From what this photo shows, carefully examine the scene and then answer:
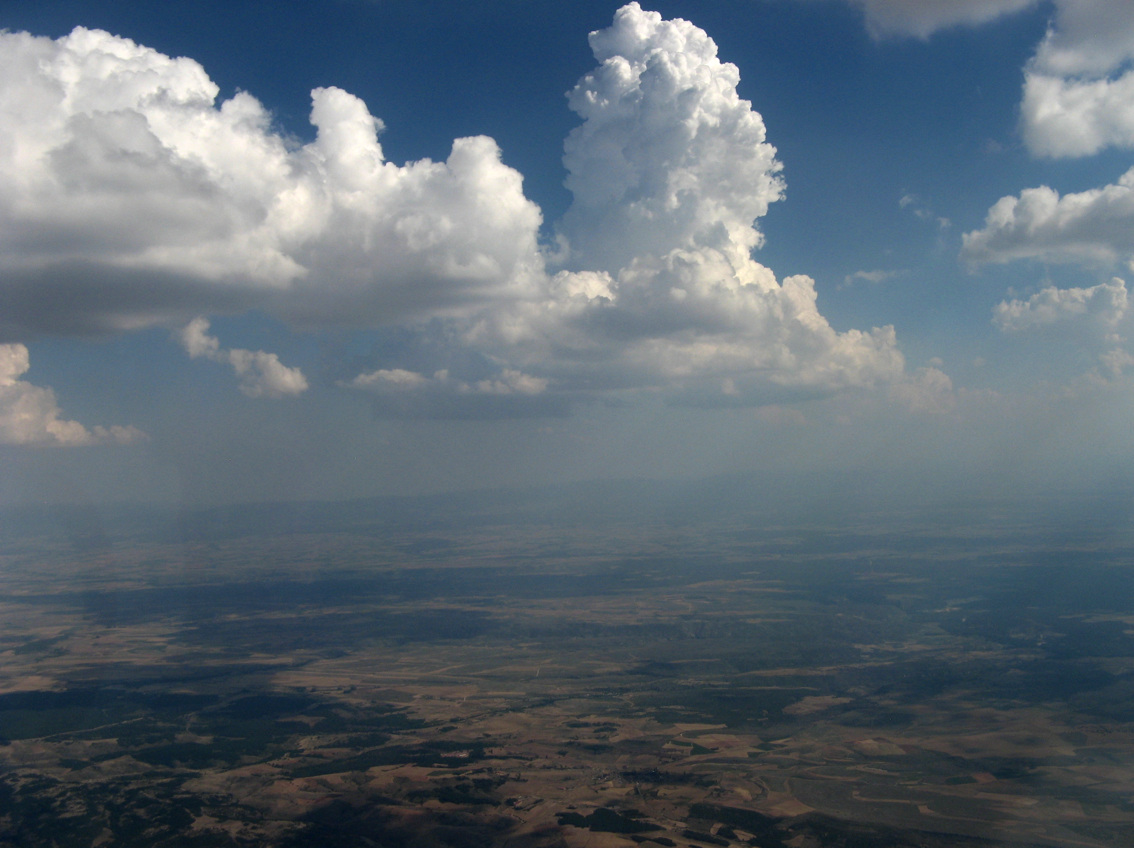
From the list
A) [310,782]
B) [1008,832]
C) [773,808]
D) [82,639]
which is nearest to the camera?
[1008,832]

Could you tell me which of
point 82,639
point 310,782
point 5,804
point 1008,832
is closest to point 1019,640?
point 1008,832

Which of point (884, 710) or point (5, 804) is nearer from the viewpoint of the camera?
point (5, 804)

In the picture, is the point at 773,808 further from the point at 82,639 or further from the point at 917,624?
the point at 82,639

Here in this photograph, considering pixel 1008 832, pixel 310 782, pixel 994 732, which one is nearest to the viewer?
pixel 1008 832

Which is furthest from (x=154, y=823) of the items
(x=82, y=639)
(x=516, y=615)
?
(x=516, y=615)

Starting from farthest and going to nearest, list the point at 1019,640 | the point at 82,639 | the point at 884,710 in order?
1. the point at 82,639
2. the point at 1019,640
3. the point at 884,710

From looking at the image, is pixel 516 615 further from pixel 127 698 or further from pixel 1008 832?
pixel 1008 832
